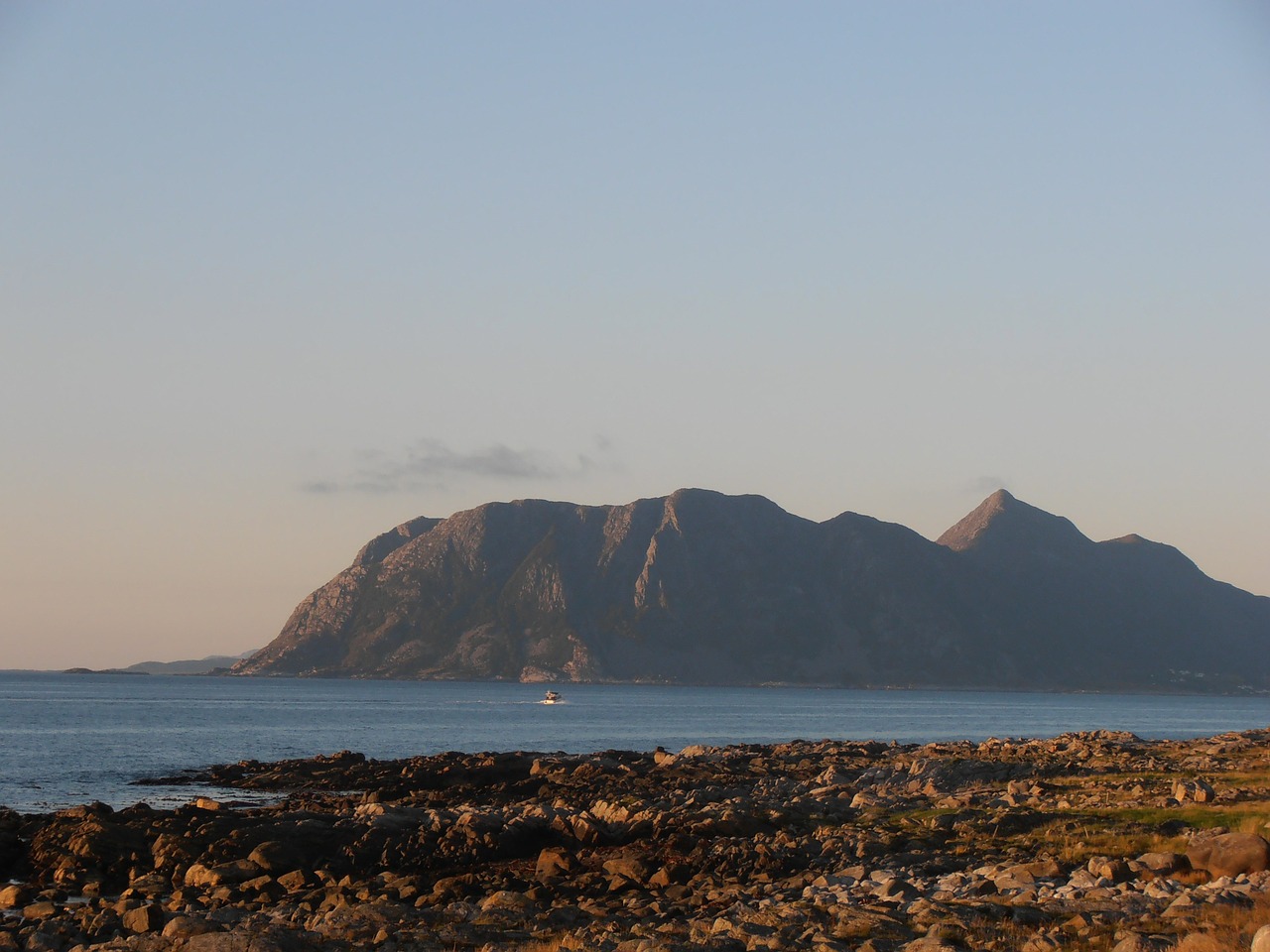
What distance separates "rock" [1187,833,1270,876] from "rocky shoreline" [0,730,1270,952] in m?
0.04

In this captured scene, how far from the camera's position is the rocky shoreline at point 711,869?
20109mm

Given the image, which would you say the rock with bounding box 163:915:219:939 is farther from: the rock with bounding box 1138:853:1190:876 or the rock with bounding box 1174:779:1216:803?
the rock with bounding box 1174:779:1216:803

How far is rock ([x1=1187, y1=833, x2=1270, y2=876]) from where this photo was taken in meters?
21.4

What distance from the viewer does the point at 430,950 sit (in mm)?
20969

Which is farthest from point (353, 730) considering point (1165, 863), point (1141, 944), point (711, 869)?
point (1141, 944)

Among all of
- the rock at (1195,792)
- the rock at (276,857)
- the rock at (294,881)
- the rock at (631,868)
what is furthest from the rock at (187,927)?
the rock at (1195,792)

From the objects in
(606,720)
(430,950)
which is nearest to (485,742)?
(606,720)

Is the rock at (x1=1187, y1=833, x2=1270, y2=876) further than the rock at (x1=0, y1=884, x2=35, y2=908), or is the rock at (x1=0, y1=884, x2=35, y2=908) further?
the rock at (x1=0, y1=884, x2=35, y2=908)

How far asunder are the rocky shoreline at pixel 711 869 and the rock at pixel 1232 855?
4 cm

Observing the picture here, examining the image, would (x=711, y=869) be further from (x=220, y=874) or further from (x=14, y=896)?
(x=14, y=896)

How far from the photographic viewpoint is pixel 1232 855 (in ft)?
71.1

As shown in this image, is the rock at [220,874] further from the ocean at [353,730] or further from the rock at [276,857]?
the ocean at [353,730]

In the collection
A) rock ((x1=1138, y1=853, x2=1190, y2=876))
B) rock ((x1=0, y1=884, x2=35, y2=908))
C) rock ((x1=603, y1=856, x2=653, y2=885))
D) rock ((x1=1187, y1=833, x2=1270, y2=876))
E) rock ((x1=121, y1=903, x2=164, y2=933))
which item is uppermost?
rock ((x1=1187, y1=833, x2=1270, y2=876))

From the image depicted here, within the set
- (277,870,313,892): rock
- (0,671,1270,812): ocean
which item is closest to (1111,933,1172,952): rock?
(277,870,313,892): rock
